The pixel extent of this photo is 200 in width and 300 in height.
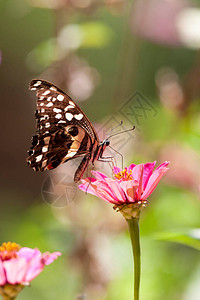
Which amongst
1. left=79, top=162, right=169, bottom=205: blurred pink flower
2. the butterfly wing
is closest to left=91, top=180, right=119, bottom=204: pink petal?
left=79, top=162, right=169, bottom=205: blurred pink flower

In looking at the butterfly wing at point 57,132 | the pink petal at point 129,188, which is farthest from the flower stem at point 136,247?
the butterfly wing at point 57,132

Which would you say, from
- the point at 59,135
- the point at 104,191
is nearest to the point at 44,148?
the point at 59,135

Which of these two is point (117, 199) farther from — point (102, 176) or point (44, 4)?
point (44, 4)

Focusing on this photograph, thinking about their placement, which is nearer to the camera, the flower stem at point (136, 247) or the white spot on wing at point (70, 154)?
the flower stem at point (136, 247)

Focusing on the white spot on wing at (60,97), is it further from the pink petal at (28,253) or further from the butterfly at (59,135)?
the pink petal at (28,253)

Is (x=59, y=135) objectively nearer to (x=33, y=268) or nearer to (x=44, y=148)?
(x=44, y=148)

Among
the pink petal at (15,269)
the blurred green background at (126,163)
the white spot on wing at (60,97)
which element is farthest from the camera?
the blurred green background at (126,163)

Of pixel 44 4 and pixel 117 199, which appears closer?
pixel 117 199

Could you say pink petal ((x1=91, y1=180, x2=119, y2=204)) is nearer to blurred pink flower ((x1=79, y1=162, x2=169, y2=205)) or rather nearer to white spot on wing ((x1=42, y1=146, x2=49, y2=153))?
blurred pink flower ((x1=79, y1=162, x2=169, y2=205))

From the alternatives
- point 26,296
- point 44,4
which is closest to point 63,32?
point 44,4
